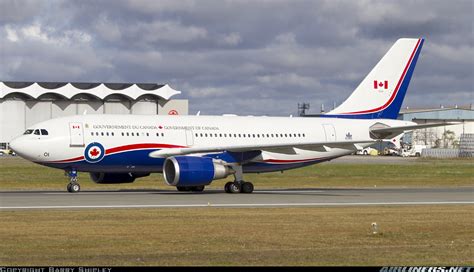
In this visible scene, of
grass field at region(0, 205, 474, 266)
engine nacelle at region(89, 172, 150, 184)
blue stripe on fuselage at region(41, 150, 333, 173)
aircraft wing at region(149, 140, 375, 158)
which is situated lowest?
grass field at region(0, 205, 474, 266)

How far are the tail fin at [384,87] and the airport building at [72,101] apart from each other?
72.1m

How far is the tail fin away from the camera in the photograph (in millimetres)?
47969

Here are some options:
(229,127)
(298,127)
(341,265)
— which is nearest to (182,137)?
(229,127)

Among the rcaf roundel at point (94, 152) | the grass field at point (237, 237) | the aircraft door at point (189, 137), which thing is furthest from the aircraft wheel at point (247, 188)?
the grass field at point (237, 237)

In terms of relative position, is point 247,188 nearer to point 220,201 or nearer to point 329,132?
point 220,201

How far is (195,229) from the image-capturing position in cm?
2173

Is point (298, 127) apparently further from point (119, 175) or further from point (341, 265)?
point (341, 265)

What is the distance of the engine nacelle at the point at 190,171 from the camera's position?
3744 cm

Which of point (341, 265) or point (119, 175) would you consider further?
point (119, 175)

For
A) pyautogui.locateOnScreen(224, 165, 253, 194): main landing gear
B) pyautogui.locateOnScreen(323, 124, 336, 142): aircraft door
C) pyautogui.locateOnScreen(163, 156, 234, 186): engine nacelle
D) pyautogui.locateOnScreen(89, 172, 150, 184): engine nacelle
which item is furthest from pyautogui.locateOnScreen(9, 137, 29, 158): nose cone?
pyautogui.locateOnScreen(323, 124, 336, 142): aircraft door

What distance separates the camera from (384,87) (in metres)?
48.3

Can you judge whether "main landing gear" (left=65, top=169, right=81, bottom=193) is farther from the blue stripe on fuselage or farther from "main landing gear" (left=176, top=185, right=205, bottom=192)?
"main landing gear" (left=176, top=185, right=205, bottom=192)

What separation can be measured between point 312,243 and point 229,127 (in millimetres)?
24979

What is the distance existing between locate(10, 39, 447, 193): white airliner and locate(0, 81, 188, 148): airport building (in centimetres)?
7237
